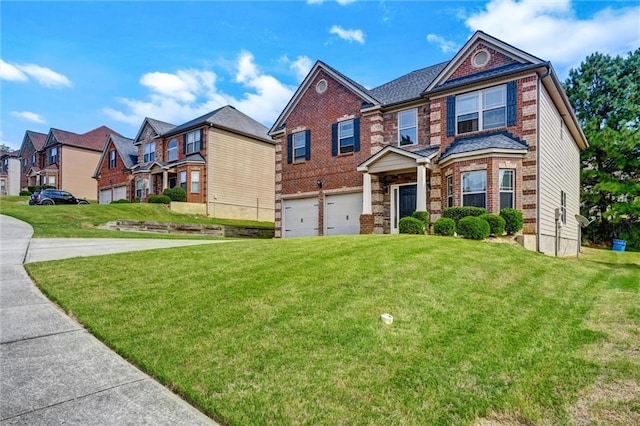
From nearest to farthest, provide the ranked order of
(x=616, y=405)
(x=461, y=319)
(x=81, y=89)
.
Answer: (x=616, y=405) → (x=461, y=319) → (x=81, y=89)

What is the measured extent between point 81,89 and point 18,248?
13625 mm

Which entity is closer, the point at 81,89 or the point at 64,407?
the point at 64,407

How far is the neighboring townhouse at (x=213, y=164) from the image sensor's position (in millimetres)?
26828

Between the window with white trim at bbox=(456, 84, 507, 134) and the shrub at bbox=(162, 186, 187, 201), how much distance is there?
19.5 m

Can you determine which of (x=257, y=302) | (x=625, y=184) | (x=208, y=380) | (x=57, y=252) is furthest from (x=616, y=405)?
(x=625, y=184)

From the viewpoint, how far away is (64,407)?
9.45ft

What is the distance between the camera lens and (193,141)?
27875mm

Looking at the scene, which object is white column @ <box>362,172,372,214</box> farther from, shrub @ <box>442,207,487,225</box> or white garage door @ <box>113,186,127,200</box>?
white garage door @ <box>113,186,127,200</box>

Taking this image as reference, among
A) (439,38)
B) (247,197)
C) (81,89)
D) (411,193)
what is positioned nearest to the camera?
(411,193)

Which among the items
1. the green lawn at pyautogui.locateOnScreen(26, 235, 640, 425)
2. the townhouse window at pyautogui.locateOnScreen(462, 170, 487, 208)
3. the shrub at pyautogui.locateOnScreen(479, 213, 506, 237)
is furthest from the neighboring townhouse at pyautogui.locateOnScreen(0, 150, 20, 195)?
the shrub at pyautogui.locateOnScreen(479, 213, 506, 237)

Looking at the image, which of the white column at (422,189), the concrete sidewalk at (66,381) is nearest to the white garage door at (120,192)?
the white column at (422,189)

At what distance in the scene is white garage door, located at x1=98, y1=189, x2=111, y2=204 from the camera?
119 feet

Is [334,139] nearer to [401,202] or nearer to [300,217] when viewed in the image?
[300,217]

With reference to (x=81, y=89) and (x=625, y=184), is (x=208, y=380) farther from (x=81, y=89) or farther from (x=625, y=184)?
(x=625, y=184)
